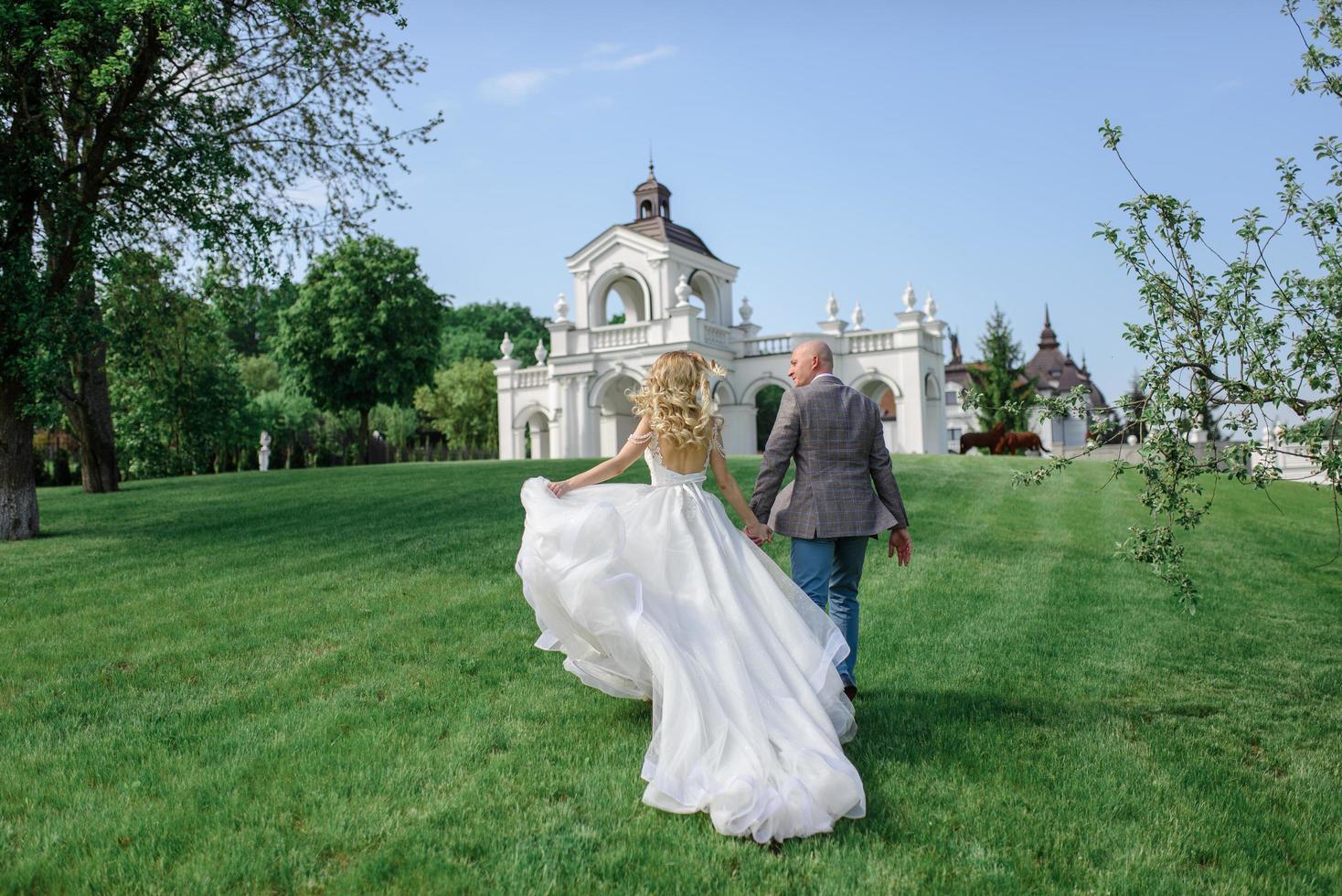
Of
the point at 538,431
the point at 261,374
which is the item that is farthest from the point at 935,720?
the point at 261,374

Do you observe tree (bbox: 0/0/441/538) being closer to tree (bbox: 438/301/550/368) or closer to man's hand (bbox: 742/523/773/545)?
man's hand (bbox: 742/523/773/545)

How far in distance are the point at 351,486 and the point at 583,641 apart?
1713cm

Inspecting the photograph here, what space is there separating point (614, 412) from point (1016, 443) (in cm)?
1848

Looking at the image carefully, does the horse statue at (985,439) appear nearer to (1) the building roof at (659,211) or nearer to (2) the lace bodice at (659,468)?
(1) the building roof at (659,211)

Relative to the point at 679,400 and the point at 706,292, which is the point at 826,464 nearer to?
the point at 679,400

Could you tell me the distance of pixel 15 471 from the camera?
15.0 meters

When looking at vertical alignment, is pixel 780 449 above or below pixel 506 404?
below

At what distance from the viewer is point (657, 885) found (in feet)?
12.8

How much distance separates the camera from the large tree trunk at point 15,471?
48.2 feet

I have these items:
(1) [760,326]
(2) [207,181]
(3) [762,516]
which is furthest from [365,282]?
(3) [762,516]

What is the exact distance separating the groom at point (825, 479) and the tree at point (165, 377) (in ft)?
48.3

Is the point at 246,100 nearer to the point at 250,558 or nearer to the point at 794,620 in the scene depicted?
the point at 250,558

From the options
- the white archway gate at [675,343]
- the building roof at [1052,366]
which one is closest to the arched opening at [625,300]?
the white archway gate at [675,343]

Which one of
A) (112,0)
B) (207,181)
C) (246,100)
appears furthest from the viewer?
(246,100)
